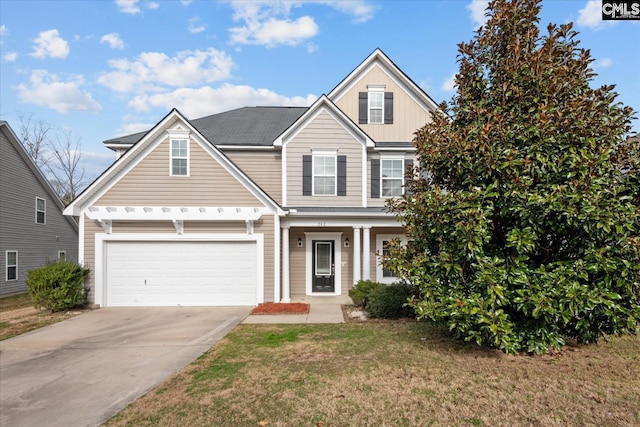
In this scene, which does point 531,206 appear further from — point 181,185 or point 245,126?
point 245,126

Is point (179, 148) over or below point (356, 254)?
over

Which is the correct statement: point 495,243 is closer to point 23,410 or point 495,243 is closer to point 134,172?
point 23,410

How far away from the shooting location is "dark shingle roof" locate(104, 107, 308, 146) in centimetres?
1379

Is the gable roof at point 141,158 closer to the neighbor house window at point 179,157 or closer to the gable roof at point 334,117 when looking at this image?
the neighbor house window at point 179,157

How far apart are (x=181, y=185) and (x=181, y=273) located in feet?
9.57

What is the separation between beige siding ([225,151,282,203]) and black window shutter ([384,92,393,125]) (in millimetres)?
4446

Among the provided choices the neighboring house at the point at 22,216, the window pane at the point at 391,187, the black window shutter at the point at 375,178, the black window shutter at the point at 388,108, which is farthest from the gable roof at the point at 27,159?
the window pane at the point at 391,187

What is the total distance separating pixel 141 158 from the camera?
11703 millimetres

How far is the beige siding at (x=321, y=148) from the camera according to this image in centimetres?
1313

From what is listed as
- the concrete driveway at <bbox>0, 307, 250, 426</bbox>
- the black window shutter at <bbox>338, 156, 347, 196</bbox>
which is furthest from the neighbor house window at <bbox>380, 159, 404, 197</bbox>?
the concrete driveway at <bbox>0, 307, 250, 426</bbox>

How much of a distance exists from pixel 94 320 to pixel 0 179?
36.2 ft

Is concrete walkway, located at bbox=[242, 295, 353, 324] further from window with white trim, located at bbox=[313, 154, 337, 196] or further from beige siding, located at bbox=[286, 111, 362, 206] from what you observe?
window with white trim, located at bbox=[313, 154, 337, 196]

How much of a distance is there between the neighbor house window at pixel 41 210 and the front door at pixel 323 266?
15.1 metres

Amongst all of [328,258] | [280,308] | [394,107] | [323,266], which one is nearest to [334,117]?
[394,107]
